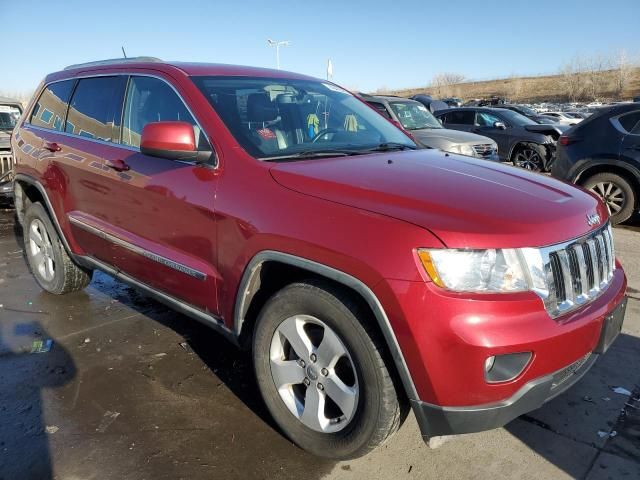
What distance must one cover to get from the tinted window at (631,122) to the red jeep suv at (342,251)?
186 inches

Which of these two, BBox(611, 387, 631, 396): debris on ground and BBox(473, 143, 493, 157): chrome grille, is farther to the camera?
BBox(473, 143, 493, 157): chrome grille

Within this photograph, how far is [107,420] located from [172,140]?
1547 millimetres

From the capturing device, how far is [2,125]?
31.0 ft

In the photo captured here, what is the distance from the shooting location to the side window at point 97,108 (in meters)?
3.49

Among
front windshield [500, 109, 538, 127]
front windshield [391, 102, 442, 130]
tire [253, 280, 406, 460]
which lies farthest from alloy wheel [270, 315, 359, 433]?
front windshield [500, 109, 538, 127]

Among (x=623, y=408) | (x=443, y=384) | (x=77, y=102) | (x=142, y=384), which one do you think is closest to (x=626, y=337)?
(x=623, y=408)

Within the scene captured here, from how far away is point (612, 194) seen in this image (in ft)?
22.5

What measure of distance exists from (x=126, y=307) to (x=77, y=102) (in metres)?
1.72

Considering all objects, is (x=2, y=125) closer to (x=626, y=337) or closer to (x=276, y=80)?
(x=276, y=80)

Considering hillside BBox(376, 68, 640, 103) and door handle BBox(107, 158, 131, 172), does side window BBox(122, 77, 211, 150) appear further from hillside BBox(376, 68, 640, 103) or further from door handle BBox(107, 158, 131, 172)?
hillside BBox(376, 68, 640, 103)

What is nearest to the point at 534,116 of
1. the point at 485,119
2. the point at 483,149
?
the point at 485,119

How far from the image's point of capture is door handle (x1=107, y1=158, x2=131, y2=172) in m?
3.19

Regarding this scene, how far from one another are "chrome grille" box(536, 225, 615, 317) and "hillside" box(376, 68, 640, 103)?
6374 cm

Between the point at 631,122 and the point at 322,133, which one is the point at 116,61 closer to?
the point at 322,133
